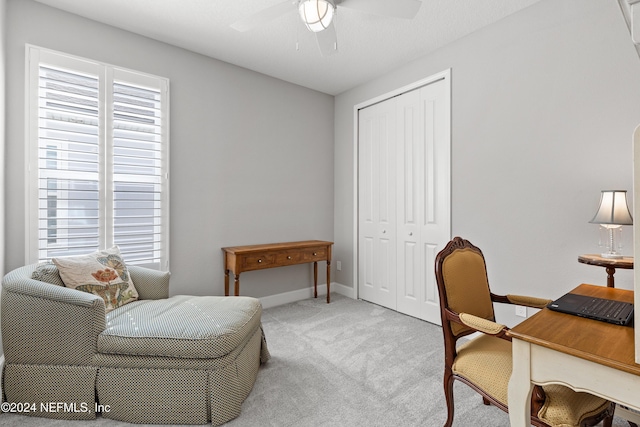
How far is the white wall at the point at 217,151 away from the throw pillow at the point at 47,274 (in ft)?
1.89

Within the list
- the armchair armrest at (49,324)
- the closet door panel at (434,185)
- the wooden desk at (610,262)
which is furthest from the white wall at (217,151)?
the wooden desk at (610,262)

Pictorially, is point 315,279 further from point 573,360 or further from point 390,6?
point 573,360

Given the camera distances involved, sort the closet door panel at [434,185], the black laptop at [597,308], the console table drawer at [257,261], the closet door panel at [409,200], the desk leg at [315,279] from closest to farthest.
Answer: the black laptop at [597,308] → the closet door panel at [434,185] → the console table drawer at [257,261] → the closet door panel at [409,200] → the desk leg at [315,279]

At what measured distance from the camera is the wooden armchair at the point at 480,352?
1.13 m

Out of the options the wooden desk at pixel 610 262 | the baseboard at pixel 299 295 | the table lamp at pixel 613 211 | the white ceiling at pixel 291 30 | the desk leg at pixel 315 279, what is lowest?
the baseboard at pixel 299 295

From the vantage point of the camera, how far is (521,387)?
106 cm

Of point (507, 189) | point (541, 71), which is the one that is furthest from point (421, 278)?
point (541, 71)

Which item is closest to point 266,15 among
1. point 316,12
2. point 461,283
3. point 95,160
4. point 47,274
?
point 316,12

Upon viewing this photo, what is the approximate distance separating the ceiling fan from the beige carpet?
2.28 meters

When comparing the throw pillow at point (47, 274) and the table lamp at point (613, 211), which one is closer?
the table lamp at point (613, 211)

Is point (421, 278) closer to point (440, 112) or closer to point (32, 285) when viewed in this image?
point (440, 112)

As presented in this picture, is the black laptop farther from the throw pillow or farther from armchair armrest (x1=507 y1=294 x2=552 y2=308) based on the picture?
the throw pillow

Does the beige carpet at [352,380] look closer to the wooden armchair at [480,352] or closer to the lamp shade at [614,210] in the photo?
A: the wooden armchair at [480,352]

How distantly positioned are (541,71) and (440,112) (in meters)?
0.86
